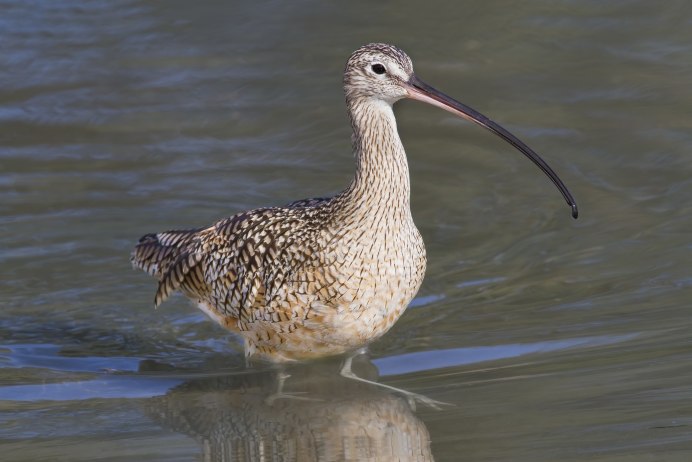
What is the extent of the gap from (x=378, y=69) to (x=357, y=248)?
2.90 feet

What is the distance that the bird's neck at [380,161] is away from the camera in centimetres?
654

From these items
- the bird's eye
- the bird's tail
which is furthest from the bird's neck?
the bird's tail

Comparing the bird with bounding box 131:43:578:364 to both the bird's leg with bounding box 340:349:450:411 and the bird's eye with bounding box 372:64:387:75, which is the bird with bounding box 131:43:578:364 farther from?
the bird's leg with bounding box 340:349:450:411

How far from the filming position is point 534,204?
929 cm

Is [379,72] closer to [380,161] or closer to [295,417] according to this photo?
[380,161]

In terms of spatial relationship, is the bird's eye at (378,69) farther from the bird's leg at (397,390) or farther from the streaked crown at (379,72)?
the bird's leg at (397,390)

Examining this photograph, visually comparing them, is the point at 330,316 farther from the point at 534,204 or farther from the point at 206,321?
the point at 534,204

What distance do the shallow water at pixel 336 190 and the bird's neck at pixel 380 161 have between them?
3.07 feet

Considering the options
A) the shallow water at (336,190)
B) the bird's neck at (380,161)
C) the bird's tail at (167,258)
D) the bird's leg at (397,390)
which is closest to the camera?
the shallow water at (336,190)

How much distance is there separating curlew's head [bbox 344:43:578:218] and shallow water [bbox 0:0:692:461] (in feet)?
3.57

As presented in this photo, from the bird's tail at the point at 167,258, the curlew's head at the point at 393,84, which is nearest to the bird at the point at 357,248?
the curlew's head at the point at 393,84

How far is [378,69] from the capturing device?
645 centimetres

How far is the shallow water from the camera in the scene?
616 cm

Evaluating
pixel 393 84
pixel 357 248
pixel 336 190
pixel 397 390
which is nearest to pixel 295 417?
pixel 397 390
